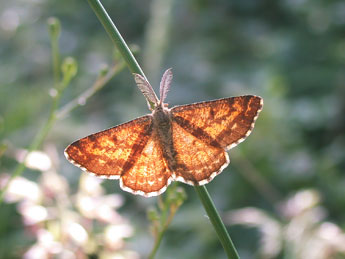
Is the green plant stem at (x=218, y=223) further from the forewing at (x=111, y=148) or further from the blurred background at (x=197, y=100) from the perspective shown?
the blurred background at (x=197, y=100)

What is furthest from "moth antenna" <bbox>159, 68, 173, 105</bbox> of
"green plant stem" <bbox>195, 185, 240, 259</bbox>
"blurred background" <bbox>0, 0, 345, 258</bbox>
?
"blurred background" <bbox>0, 0, 345, 258</bbox>

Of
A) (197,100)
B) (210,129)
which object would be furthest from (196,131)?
(197,100)

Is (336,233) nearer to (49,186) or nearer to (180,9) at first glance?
(49,186)

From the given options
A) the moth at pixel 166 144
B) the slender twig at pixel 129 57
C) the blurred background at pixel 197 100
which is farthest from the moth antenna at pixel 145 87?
the blurred background at pixel 197 100

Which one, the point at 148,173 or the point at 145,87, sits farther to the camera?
the point at 148,173

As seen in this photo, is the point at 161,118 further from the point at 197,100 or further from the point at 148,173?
the point at 197,100

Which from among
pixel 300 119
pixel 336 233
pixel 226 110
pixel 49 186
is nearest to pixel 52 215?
pixel 49 186
